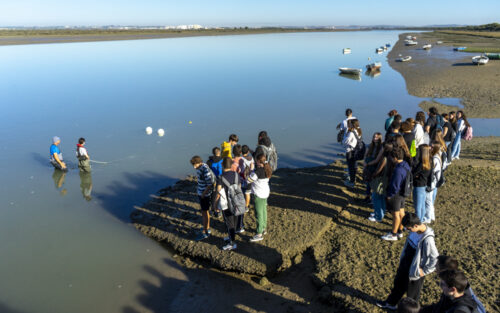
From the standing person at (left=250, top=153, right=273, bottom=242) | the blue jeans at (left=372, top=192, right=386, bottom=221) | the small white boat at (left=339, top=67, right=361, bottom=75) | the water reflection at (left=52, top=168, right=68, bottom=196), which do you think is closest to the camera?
the standing person at (left=250, top=153, right=273, bottom=242)

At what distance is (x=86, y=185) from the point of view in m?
12.3

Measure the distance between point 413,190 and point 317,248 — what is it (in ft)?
8.13

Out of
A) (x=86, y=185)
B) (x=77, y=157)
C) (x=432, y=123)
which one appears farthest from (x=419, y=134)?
(x=77, y=157)

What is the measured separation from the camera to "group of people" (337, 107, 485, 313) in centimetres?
379

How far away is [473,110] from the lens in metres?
20.1

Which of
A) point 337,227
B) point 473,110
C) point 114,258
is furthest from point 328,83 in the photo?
point 114,258

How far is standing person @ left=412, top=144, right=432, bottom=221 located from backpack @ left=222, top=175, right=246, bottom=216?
3.81m

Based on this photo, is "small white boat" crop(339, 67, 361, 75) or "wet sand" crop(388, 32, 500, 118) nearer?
"wet sand" crop(388, 32, 500, 118)

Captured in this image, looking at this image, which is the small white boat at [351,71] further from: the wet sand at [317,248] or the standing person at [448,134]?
the standing person at [448,134]

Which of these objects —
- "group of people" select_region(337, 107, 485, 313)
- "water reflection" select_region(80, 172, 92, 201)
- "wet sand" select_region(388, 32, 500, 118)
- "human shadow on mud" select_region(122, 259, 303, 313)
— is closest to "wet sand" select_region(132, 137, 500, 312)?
"human shadow on mud" select_region(122, 259, 303, 313)

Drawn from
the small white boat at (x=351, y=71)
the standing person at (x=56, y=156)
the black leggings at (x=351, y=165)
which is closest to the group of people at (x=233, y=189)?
the black leggings at (x=351, y=165)

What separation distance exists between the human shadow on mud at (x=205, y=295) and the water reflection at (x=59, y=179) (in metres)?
6.43

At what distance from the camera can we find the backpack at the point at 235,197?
22.6 ft

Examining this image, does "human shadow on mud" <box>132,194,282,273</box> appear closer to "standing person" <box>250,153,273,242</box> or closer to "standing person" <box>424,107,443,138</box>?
"standing person" <box>250,153,273,242</box>
